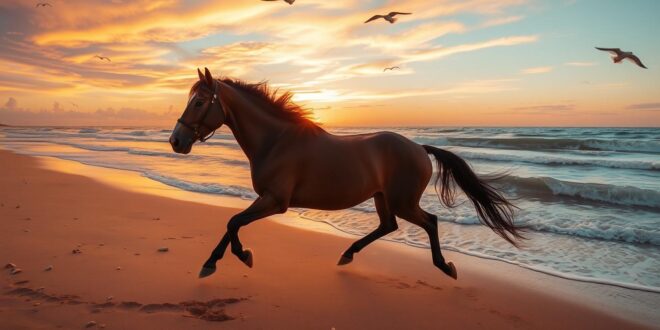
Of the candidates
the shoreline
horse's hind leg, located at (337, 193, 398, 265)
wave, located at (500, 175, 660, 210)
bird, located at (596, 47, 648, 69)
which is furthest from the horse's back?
wave, located at (500, 175, 660, 210)

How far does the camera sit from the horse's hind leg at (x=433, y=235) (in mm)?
4031

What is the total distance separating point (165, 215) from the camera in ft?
21.6

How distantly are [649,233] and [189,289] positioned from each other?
238 inches

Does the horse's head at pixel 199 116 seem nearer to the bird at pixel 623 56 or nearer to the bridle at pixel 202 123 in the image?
the bridle at pixel 202 123

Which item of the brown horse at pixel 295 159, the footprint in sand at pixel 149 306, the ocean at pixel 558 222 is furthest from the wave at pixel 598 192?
the footprint in sand at pixel 149 306

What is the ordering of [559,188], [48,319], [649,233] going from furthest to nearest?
[559,188]
[649,233]
[48,319]

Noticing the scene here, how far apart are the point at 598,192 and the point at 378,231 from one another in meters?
7.43

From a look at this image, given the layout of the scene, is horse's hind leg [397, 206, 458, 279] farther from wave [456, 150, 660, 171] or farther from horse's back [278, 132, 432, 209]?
wave [456, 150, 660, 171]

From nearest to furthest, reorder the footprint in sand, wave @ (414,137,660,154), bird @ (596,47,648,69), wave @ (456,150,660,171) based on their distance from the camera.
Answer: the footprint in sand < bird @ (596,47,648,69) < wave @ (456,150,660,171) < wave @ (414,137,660,154)

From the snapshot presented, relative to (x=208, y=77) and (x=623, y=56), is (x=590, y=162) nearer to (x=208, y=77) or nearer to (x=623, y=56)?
(x=623, y=56)

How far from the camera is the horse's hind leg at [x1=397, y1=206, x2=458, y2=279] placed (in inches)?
159

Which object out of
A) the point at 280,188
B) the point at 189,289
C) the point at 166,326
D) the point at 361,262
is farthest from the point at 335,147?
the point at 166,326

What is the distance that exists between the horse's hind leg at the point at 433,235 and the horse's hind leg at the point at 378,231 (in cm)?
31

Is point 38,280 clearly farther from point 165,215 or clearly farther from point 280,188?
point 165,215
